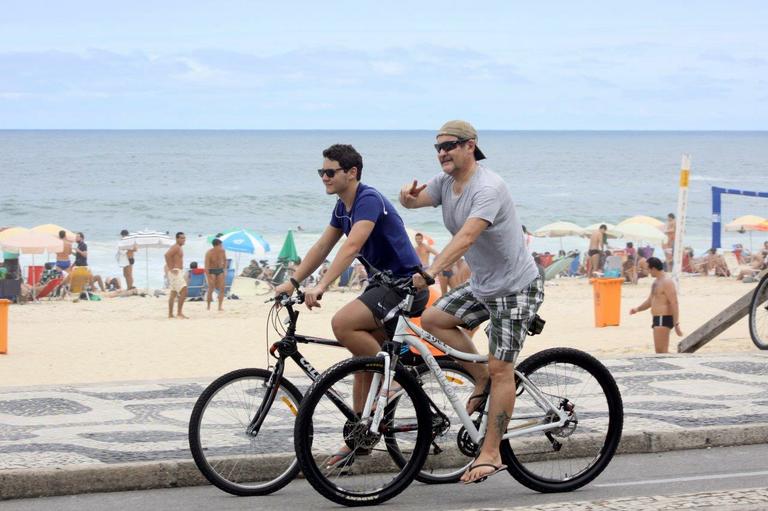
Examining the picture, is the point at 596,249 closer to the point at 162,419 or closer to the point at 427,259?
the point at 427,259

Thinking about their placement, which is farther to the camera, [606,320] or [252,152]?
[252,152]

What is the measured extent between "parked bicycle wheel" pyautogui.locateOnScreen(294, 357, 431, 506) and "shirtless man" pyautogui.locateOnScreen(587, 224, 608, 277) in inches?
1158

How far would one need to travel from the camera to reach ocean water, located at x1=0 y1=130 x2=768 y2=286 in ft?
201

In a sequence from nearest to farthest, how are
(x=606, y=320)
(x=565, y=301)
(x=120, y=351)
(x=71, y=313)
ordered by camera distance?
(x=120, y=351) < (x=606, y=320) < (x=71, y=313) < (x=565, y=301)

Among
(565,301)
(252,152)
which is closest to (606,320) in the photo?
(565,301)

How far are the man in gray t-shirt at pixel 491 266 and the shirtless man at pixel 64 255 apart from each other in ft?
92.5

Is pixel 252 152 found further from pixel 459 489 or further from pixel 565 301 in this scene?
pixel 459 489

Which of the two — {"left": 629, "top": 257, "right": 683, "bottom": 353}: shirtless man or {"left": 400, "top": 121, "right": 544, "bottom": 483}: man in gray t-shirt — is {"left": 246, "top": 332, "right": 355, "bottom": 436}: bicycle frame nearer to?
{"left": 400, "top": 121, "right": 544, "bottom": 483}: man in gray t-shirt

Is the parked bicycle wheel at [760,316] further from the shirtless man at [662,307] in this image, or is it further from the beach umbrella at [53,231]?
the beach umbrella at [53,231]

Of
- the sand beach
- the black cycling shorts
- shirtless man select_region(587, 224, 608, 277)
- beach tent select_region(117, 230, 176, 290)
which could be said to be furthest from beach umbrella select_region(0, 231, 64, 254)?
the black cycling shorts

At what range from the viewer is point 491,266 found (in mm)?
5992

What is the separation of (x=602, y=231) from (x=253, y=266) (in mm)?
10600

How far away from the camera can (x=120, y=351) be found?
771 inches

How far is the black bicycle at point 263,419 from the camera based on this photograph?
6047mm
